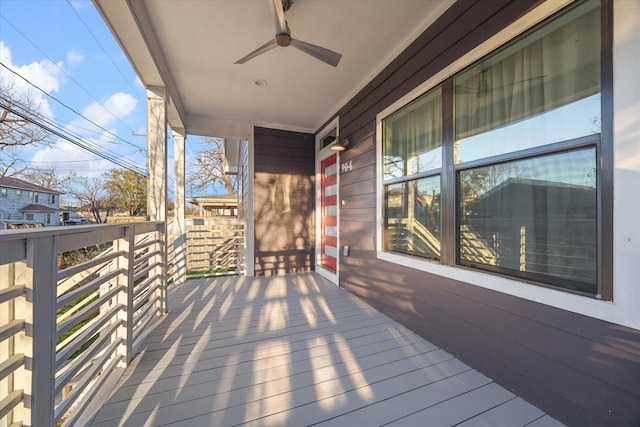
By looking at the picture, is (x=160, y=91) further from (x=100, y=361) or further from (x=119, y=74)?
(x=100, y=361)

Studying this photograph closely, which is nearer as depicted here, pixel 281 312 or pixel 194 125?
pixel 281 312

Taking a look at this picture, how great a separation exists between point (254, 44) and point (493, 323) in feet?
9.86

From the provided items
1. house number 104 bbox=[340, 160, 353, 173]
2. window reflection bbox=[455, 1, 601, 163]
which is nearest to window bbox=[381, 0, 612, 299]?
window reflection bbox=[455, 1, 601, 163]

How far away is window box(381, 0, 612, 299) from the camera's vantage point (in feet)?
4.05

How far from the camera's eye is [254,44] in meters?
2.45

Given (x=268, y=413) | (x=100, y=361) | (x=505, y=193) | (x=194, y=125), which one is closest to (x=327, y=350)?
(x=268, y=413)

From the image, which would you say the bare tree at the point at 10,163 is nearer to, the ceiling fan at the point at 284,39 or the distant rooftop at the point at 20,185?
the distant rooftop at the point at 20,185

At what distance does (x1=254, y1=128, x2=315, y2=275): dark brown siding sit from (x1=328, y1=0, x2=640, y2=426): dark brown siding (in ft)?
5.54

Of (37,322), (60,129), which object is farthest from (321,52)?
(37,322)

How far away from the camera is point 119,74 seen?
7.40 feet

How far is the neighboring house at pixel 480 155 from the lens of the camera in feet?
3.77

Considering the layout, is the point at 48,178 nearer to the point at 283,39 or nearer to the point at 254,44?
the point at 283,39

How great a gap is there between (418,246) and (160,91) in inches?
119

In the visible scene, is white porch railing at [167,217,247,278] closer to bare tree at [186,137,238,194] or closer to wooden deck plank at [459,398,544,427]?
wooden deck plank at [459,398,544,427]
